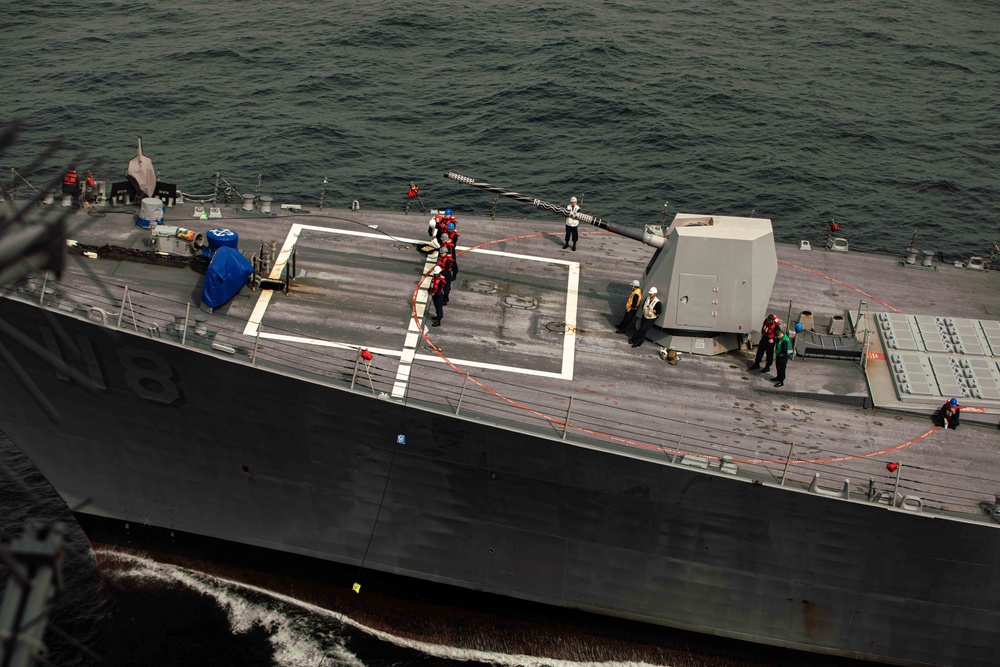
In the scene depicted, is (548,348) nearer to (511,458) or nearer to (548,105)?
(511,458)

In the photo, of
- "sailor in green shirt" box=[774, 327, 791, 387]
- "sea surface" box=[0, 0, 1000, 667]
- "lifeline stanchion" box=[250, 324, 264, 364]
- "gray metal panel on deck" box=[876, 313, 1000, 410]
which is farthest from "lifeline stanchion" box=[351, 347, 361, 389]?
"sea surface" box=[0, 0, 1000, 667]

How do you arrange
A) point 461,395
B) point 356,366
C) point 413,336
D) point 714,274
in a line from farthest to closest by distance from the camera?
point 413,336
point 714,274
point 356,366
point 461,395

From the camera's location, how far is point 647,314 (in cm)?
2498

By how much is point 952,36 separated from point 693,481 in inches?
1934

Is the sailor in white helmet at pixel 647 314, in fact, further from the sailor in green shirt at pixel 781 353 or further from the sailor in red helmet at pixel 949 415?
the sailor in red helmet at pixel 949 415

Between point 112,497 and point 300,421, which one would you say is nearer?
point 300,421

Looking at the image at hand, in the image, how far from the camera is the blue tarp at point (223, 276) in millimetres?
24266

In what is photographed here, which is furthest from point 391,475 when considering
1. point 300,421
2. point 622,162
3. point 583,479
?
point 622,162

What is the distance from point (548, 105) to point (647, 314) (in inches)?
1091

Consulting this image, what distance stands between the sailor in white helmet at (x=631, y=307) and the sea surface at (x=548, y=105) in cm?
1450

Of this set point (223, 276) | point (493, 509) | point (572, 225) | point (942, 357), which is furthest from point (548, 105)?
point (493, 509)

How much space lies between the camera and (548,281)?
28.0 meters

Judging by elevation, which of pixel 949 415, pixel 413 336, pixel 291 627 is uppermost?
A: pixel 413 336

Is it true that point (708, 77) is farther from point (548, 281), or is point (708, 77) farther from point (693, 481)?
point (693, 481)
